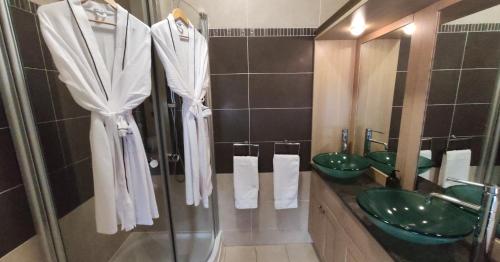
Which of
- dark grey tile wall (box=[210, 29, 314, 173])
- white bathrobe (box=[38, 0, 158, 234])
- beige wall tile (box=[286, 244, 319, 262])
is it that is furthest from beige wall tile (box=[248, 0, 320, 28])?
beige wall tile (box=[286, 244, 319, 262])

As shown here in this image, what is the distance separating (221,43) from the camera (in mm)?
1776

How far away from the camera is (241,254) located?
6.76 ft

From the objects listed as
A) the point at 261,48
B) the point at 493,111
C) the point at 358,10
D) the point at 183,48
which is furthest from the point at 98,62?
the point at 493,111

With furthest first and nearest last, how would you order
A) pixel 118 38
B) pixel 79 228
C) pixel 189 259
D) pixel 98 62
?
pixel 189 259, pixel 79 228, pixel 118 38, pixel 98 62

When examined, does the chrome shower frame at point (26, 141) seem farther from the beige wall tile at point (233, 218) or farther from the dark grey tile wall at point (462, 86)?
the dark grey tile wall at point (462, 86)

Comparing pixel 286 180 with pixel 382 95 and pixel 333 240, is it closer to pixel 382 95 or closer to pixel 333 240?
pixel 333 240

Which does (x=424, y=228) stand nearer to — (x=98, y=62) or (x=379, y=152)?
(x=379, y=152)

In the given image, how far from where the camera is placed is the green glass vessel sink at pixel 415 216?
83 centimetres

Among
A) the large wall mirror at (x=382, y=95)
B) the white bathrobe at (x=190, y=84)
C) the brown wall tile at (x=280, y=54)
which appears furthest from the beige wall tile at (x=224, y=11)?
the large wall mirror at (x=382, y=95)

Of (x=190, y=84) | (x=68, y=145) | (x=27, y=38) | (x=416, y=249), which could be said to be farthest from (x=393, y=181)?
(x=27, y=38)

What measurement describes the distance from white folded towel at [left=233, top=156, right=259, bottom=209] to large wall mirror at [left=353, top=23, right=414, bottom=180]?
39.4 inches

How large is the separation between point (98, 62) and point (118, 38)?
18cm

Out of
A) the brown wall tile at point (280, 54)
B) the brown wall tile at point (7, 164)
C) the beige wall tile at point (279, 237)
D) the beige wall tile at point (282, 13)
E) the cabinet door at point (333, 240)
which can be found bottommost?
the beige wall tile at point (279, 237)

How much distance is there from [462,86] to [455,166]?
1.35 feet
